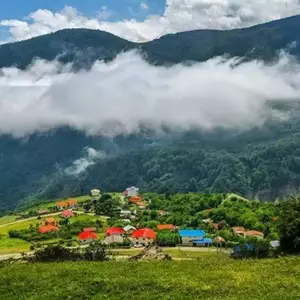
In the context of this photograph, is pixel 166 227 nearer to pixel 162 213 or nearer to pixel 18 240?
pixel 162 213

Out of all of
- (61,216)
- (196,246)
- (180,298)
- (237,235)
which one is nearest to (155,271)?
(180,298)

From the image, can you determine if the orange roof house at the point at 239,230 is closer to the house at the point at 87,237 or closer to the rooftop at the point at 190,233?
the rooftop at the point at 190,233

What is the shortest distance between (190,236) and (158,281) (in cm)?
10631

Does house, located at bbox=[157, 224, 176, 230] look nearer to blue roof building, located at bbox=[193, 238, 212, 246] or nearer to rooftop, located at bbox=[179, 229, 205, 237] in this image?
rooftop, located at bbox=[179, 229, 205, 237]

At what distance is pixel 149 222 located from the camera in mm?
167625

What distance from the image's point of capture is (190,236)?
133500 mm

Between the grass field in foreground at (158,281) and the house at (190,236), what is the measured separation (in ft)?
317

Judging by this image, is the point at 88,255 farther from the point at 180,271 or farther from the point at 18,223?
the point at 18,223

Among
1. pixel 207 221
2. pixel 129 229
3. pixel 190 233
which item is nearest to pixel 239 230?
pixel 207 221

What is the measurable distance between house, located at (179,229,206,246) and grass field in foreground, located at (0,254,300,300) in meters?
96.6

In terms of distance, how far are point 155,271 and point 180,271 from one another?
1442 millimetres

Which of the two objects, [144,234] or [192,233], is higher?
[144,234]

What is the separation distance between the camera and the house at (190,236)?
13050 centimetres

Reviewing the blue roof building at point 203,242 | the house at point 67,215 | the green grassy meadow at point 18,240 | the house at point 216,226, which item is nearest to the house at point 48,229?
the green grassy meadow at point 18,240
